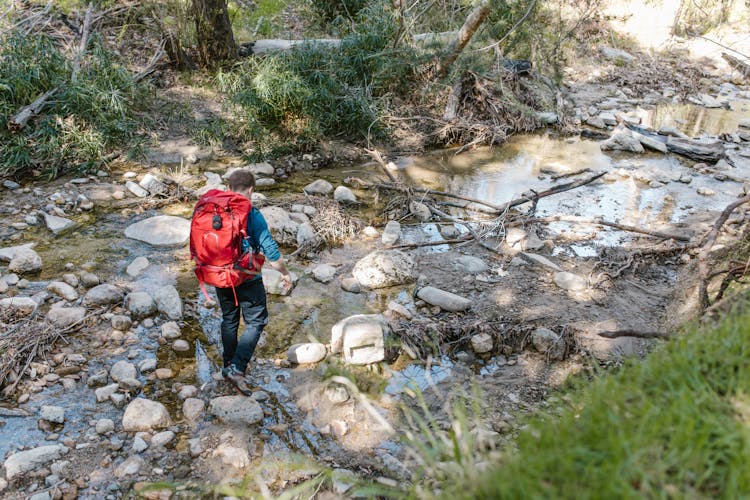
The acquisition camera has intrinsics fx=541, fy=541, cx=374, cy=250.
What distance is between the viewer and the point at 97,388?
3588 millimetres

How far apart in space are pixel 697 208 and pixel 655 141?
2679mm

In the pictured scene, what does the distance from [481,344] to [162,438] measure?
232cm

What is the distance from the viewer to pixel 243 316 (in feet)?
12.2

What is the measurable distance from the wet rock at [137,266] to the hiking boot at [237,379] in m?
1.83

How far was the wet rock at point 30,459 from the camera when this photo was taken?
9.39 ft

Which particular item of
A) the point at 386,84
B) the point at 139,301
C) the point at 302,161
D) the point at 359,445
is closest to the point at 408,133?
the point at 386,84

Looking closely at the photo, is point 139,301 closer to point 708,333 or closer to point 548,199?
point 708,333

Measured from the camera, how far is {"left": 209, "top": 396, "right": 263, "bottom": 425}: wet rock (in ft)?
11.1

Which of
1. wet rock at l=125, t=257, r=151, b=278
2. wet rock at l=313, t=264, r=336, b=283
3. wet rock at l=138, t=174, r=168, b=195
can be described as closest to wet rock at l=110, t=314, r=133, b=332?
wet rock at l=125, t=257, r=151, b=278

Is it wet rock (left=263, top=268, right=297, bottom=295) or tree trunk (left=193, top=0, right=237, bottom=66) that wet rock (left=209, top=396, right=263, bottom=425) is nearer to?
wet rock (left=263, top=268, right=297, bottom=295)

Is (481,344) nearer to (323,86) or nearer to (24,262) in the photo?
(24,262)

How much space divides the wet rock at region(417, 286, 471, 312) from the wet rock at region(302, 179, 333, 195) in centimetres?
256

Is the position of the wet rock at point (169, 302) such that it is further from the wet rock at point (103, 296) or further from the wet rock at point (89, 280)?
the wet rock at point (89, 280)

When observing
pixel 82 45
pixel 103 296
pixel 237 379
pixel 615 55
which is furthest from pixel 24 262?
pixel 615 55
